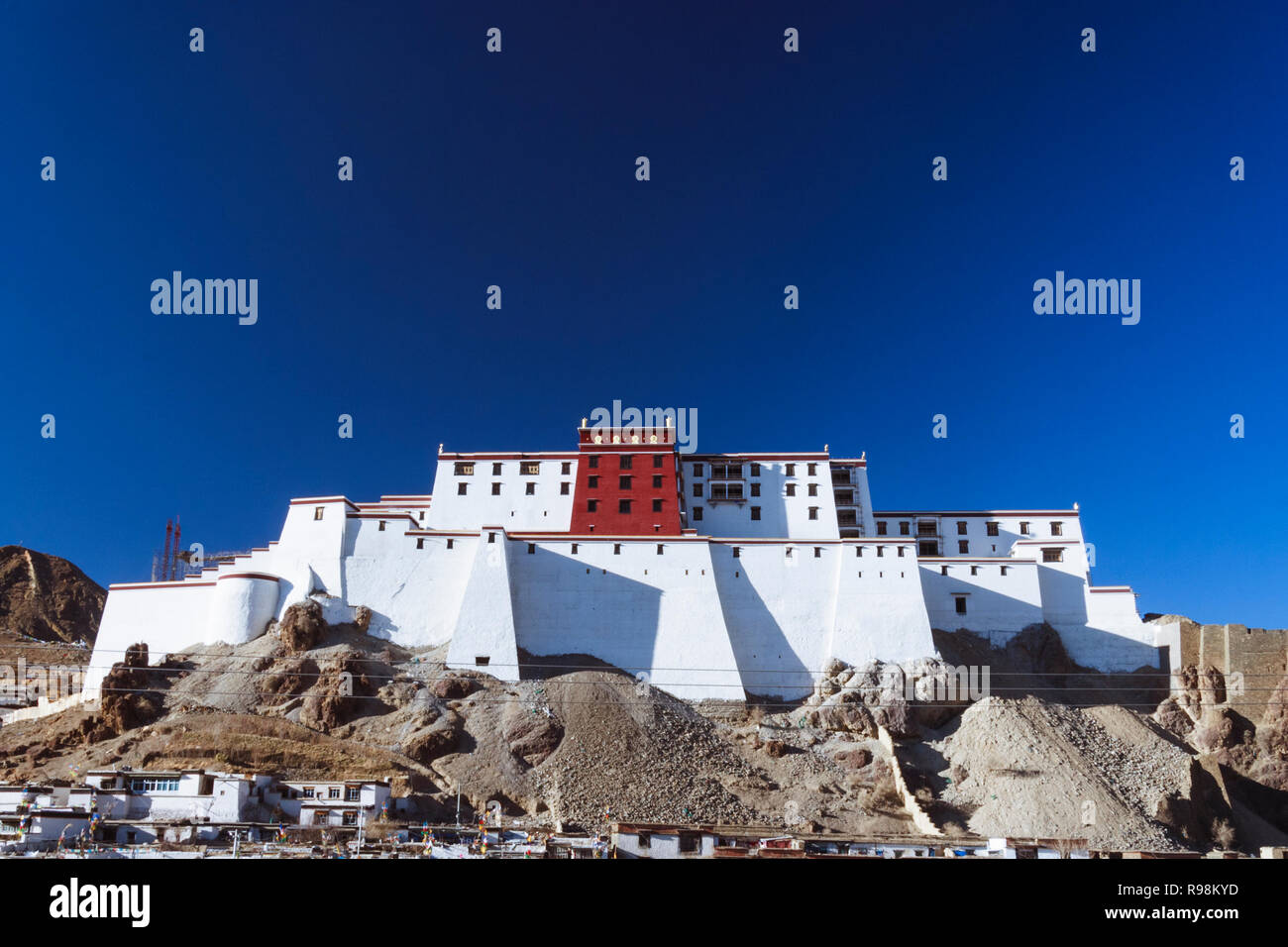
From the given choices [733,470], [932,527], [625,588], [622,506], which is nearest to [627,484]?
[622,506]

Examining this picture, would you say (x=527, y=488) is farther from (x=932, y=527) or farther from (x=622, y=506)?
(x=932, y=527)

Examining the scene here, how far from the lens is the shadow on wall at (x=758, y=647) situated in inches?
2199

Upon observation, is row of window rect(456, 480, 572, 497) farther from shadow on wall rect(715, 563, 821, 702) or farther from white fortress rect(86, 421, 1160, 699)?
shadow on wall rect(715, 563, 821, 702)

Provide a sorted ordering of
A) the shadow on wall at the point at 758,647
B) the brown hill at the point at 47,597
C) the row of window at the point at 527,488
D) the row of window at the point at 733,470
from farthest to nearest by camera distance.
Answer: the brown hill at the point at 47,597 < the row of window at the point at 733,470 < the row of window at the point at 527,488 < the shadow on wall at the point at 758,647

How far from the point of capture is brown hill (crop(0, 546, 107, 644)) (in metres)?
94.6

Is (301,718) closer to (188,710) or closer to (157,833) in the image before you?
(188,710)

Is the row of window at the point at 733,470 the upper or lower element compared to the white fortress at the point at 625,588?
upper

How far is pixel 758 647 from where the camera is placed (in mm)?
57281

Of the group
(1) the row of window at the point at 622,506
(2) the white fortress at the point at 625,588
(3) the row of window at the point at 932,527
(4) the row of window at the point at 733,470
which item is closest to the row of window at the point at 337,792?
(2) the white fortress at the point at 625,588

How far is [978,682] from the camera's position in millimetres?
55531

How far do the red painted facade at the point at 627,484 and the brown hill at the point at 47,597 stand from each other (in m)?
60.2

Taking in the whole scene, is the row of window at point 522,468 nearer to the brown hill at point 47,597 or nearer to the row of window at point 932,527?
the row of window at point 932,527
